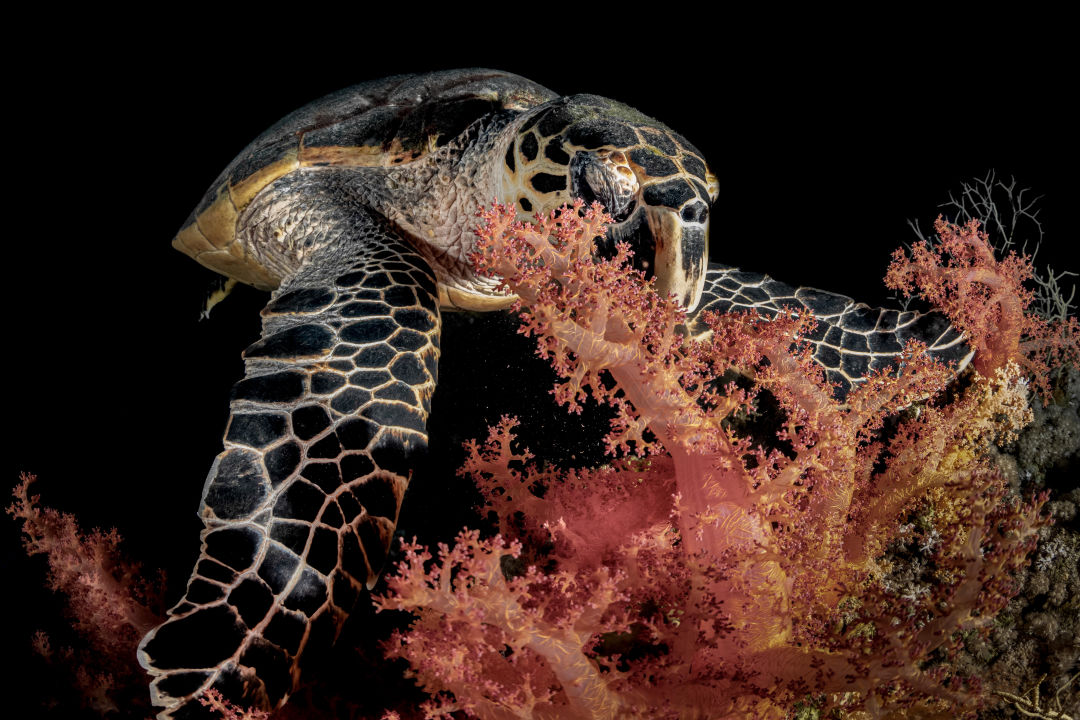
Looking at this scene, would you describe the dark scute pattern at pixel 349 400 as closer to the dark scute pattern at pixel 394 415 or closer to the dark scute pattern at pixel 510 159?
the dark scute pattern at pixel 394 415

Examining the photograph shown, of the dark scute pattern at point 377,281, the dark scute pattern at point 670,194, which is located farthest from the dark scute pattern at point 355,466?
the dark scute pattern at point 670,194

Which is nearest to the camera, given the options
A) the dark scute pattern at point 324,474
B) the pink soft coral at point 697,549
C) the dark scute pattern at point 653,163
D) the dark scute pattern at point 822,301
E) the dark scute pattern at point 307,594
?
the pink soft coral at point 697,549

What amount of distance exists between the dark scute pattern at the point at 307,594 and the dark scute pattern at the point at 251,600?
1.1 inches

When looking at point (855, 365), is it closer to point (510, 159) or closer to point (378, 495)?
point (510, 159)

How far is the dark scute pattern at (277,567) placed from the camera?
812 mm

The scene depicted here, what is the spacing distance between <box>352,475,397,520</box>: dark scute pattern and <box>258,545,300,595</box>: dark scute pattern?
0.43 ft

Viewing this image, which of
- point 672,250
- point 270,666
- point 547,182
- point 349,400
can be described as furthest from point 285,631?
point 547,182

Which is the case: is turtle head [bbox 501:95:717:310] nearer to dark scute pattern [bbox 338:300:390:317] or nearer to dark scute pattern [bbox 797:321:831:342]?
dark scute pattern [bbox 338:300:390:317]

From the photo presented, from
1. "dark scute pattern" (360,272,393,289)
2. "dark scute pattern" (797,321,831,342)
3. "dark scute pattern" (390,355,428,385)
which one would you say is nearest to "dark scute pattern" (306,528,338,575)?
"dark scute pattern" (390,355,428,385)

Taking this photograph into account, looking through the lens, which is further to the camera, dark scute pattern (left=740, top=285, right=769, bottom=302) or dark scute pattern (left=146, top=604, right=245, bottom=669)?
dark scute pattern (left=740, top=285, right=769, bottom=302)

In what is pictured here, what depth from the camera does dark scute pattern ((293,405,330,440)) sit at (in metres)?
0.97

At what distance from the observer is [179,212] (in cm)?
366

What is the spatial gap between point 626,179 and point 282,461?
0.82 meters

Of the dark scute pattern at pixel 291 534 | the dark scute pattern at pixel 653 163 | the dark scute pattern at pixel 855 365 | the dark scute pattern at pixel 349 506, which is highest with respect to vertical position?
the dark scute pattern at pixel 653 163
